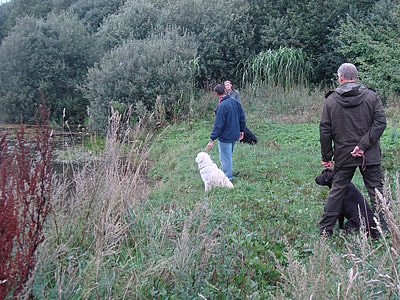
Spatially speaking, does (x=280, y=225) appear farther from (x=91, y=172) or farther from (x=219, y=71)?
(x=219, y=71)

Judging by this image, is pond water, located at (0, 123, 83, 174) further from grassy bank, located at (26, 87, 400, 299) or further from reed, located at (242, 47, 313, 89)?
reed, located at (242, 47, 313, 89)

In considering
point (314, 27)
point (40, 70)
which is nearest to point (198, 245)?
point (314, 27)

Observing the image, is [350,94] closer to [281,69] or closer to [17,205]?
[17,205]

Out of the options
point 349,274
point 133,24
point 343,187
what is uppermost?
point 133,24

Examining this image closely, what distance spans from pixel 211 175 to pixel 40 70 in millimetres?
16693

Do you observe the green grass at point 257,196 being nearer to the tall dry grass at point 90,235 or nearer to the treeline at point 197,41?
the tall dry grass at point 90,235

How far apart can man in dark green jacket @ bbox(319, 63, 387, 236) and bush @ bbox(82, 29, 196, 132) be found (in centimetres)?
1083

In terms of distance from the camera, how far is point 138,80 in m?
15.6

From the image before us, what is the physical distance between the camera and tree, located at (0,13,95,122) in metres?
21.1

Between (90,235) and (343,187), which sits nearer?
(90,235)

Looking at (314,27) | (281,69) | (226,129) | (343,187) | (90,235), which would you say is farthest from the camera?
(314,27)

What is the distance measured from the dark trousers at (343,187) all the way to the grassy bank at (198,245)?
0.27m

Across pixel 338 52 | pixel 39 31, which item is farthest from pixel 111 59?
pixel 338 52

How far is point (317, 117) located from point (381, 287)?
38.2 ft
